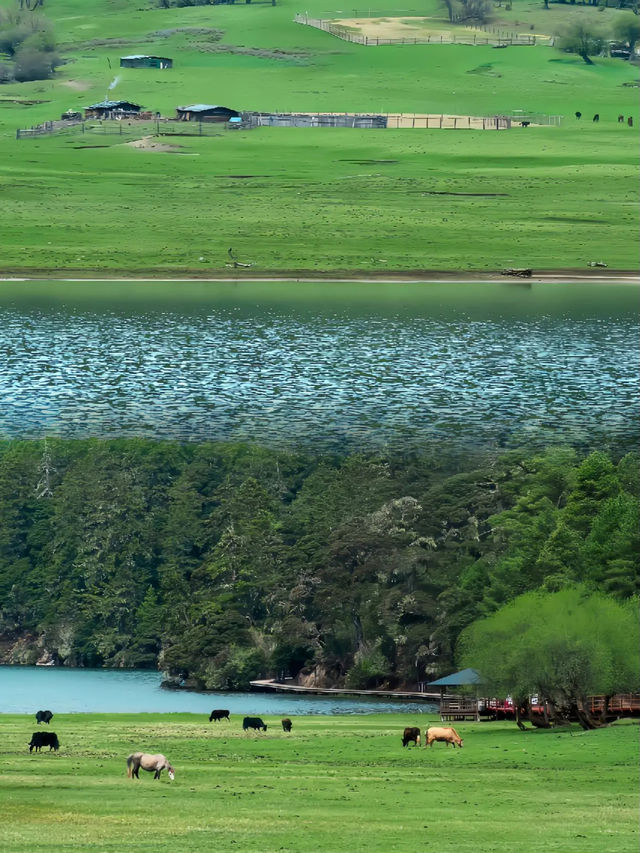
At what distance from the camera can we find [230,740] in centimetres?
4838

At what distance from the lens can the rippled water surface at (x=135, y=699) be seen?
257ft

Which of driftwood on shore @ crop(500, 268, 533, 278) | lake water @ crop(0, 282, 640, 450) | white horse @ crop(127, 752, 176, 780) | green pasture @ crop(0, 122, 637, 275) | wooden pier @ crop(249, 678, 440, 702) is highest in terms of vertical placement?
green pasture @ crop(0, 122, 637, 275)

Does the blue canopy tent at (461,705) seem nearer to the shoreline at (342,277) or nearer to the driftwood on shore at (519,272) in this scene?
the shoreline at (342,277)

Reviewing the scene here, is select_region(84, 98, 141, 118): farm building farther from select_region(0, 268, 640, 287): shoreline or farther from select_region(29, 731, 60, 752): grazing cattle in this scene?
select_region(29, 731, 60, 752): grazing cattle

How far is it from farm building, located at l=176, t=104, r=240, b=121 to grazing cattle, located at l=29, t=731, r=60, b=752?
147m

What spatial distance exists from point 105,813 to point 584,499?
47.3 meters

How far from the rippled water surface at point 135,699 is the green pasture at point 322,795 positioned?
28.4 meters

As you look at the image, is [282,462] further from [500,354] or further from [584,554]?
[584,554]

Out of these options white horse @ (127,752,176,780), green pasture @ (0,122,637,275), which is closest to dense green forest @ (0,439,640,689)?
green pasture @ (0,122,637,275)

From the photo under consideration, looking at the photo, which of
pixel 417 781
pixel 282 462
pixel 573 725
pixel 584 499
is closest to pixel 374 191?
pixel 282 462

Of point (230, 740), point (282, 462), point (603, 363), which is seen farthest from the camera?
point (282, 462)

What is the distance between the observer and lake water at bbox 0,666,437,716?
78.4 m

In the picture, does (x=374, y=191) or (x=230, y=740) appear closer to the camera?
(x=230, y=740)

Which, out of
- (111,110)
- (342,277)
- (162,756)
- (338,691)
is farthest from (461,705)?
(111,110)
